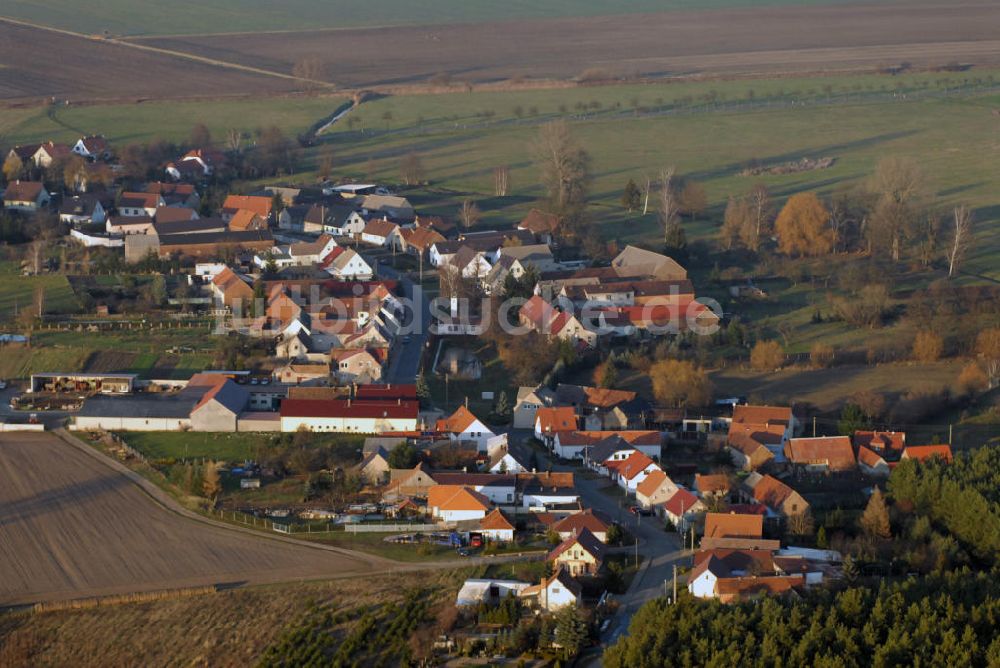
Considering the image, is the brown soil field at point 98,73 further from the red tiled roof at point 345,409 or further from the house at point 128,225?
the red tiled roof at point 345,409

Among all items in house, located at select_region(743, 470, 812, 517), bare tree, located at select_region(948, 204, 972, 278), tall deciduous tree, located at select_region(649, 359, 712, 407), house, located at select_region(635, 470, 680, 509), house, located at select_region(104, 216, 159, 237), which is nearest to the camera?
house, located at select_region(743, 470, 812, 517)

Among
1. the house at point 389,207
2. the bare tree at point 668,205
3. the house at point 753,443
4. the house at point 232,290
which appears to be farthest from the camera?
the house at point 389,207

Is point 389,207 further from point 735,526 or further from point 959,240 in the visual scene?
point 735,526

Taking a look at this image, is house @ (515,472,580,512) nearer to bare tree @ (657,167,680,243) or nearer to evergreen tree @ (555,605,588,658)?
evergreen tree @ (555,605,588,658)

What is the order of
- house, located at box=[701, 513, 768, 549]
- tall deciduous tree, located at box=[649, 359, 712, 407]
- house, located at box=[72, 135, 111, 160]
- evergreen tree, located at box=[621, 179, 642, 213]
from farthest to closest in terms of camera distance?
1. house, located at box=[72, 135, 111, 160]
2. evergreen tree, located at box=[621, 179, 642, 213]
3. tall deciduous tree, located at box=[649, 359, 712, 407]
4. house, located at box=[701, 513, 768, 549]

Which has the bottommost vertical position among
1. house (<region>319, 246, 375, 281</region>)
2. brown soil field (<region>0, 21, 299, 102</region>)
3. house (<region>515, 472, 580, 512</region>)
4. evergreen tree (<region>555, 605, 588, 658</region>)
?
evergreen tree (<region>555, 605, 588, 658</region>)

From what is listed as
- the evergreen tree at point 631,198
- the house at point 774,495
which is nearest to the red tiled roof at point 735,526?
the house at point 774,495

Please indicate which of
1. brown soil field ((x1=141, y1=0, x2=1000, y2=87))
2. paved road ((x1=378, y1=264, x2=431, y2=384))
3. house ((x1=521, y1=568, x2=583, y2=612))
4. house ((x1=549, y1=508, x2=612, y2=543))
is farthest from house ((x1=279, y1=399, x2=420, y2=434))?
brown soil field ((x1=141, y1=0, x2=1000, y2=87))
